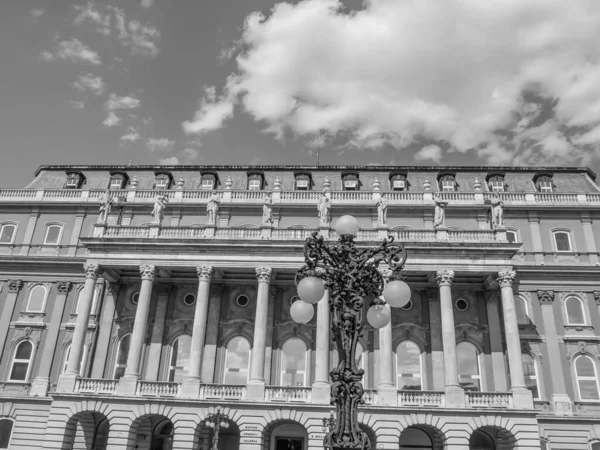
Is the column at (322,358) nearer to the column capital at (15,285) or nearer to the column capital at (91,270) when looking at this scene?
the column capital at (91,270)

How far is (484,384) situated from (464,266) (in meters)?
7.41

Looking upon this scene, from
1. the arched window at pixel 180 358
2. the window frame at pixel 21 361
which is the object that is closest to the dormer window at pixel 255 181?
the arched window at pixel 180 358

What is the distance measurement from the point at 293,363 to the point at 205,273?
7.97m

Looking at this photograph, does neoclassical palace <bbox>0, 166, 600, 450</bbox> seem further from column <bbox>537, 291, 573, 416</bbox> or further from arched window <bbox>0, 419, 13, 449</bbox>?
arched window <bbox>0, 419, 13, 449</bbox>

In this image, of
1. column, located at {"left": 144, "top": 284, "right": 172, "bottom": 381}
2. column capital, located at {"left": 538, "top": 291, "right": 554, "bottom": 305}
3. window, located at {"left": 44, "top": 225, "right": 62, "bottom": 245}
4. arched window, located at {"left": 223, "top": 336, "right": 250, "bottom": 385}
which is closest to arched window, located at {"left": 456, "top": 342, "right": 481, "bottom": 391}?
column capital, located at {"left": 538, "top": 291, "right": 554, "bottom": 305}

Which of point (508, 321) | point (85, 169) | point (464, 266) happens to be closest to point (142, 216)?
point (85, 169)

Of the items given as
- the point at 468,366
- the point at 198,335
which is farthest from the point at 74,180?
the point at 468,366

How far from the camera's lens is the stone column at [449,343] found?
91.5 ft

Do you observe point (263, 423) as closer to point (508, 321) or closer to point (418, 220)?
point (508, 321)

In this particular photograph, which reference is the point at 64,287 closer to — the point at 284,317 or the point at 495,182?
the point at 284,317

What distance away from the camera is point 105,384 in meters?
29.7

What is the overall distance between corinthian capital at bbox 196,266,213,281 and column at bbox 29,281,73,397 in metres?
10.8

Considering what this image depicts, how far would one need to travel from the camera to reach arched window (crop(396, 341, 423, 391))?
31656 mm

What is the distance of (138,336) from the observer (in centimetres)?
3050
